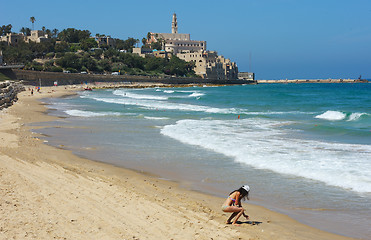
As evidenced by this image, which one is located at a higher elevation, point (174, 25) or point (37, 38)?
point (174, 25)

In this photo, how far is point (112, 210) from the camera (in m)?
6.89

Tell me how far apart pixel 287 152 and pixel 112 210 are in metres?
7.52

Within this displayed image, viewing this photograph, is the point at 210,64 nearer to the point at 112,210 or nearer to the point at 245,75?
the point at 245,75

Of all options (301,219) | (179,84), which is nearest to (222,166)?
(301,219)

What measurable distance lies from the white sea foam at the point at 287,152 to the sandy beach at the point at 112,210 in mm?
2904

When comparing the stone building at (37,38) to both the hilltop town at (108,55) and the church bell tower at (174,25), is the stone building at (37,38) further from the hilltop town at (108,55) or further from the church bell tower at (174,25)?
the church bell tower at (174,25)

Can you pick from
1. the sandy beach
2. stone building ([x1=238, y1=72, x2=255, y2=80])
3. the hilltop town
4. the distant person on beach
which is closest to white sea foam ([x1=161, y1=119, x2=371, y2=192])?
the sandy beach

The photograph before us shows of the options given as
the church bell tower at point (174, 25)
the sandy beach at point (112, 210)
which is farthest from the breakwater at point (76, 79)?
the sandy beach at point (112, 210)

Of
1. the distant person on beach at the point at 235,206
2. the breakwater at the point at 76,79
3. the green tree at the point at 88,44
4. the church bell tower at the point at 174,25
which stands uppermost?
the church bell tower at the point at 174,25

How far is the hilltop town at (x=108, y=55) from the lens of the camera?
108m

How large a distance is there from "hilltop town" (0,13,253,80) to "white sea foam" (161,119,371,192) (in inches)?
3406

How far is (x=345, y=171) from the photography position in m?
10.3

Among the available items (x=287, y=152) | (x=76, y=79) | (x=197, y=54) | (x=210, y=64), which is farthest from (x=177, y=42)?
(x=287, y=152)

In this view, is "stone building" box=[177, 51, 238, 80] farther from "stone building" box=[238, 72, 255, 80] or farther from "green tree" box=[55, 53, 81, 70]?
"green tree" box=[55, 53, 81, 70]
